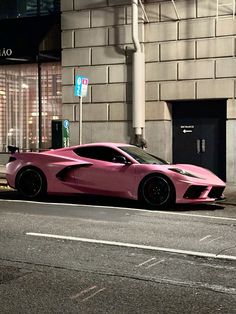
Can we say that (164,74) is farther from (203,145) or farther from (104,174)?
(104,174)

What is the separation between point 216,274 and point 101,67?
40.1 ft

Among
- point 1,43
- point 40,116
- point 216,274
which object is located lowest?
point 216,274

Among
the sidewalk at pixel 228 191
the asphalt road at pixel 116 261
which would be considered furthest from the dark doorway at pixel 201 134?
the asphalt road at pixel 116 261

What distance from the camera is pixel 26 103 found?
1916 cm

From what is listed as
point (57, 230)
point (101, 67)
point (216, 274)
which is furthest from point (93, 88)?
point (216, 274)

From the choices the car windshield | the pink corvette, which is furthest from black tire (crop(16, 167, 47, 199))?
the car windshield

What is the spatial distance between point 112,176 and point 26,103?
368 inches

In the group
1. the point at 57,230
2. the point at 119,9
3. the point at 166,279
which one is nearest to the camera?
the point at 166,279

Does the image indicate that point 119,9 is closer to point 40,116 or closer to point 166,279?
point 40,116

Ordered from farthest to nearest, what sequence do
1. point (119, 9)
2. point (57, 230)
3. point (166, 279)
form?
1. point (119, 9)
2. point (57, 230)
3. point (166, 279)

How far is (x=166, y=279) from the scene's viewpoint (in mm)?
5414

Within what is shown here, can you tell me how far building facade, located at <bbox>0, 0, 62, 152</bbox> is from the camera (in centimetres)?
1795

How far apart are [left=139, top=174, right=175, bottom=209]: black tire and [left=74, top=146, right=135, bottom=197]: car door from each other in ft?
0.90

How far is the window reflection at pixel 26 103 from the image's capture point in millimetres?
18594
